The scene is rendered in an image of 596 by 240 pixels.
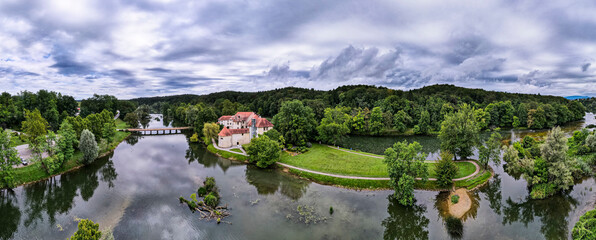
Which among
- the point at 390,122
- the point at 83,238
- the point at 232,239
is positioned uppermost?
the point at 390,122

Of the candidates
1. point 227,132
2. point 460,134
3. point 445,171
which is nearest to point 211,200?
point 227,132

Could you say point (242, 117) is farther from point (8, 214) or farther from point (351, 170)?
point (8, 214)

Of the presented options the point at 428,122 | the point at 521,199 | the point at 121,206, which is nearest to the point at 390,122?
the point at 428,122

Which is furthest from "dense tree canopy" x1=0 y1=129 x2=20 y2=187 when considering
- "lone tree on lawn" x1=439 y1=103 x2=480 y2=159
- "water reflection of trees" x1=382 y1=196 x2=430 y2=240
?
"lone tree on lawn" x1=439 y1=103 x2=480 y2=159

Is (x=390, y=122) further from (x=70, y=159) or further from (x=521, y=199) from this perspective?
(x=70, y=159)

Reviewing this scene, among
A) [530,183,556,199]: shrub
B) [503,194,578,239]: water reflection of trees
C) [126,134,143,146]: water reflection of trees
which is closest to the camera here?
[503,194,578,239]: water reflection of trees

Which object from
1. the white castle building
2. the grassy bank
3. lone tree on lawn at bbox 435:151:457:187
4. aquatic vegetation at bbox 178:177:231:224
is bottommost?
aquatic vegetation at bbox 178:177:231:224

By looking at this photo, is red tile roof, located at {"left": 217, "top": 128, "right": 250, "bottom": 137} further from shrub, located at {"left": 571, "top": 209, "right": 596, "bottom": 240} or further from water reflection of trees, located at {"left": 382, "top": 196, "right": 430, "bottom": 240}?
shrub, located at {"left": 571, "top": 209, "right": 596, "bottom": 240}
